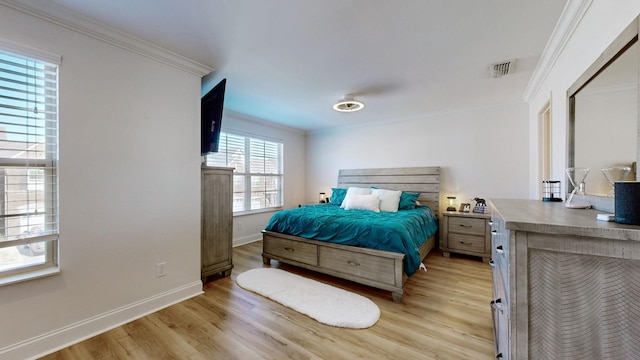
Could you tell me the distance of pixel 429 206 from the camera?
421cm

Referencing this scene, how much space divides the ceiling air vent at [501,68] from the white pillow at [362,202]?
2.09 metres

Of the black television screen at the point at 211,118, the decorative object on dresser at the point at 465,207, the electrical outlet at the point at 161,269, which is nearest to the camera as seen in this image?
the electrical outlet at the point at 161,269

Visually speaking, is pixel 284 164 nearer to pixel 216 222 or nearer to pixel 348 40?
pixel 216 222

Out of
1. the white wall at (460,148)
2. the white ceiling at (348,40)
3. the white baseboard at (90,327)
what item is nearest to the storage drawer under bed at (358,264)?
the white baseboard at (90,327)

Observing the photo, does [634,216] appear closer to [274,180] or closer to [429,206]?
[429,206]

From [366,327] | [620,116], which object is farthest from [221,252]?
[620,116]

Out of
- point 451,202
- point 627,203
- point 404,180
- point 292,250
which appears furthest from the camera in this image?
point 404,180

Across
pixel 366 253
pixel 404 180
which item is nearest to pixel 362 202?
pixel 404 180

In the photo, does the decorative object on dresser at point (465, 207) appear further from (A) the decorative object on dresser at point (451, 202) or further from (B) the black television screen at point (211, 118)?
(B) the black television screen at point (211, 118)

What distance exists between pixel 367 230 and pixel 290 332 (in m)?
1.23

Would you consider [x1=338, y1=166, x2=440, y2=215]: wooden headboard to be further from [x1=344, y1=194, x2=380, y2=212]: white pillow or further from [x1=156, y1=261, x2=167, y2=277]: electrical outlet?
[x1=156, y1=261, x2=167, y2=277]: electrical outlet

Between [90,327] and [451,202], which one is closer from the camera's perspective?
[90,327]

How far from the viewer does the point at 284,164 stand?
213 inches

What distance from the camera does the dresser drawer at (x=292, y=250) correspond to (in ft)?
9.94
